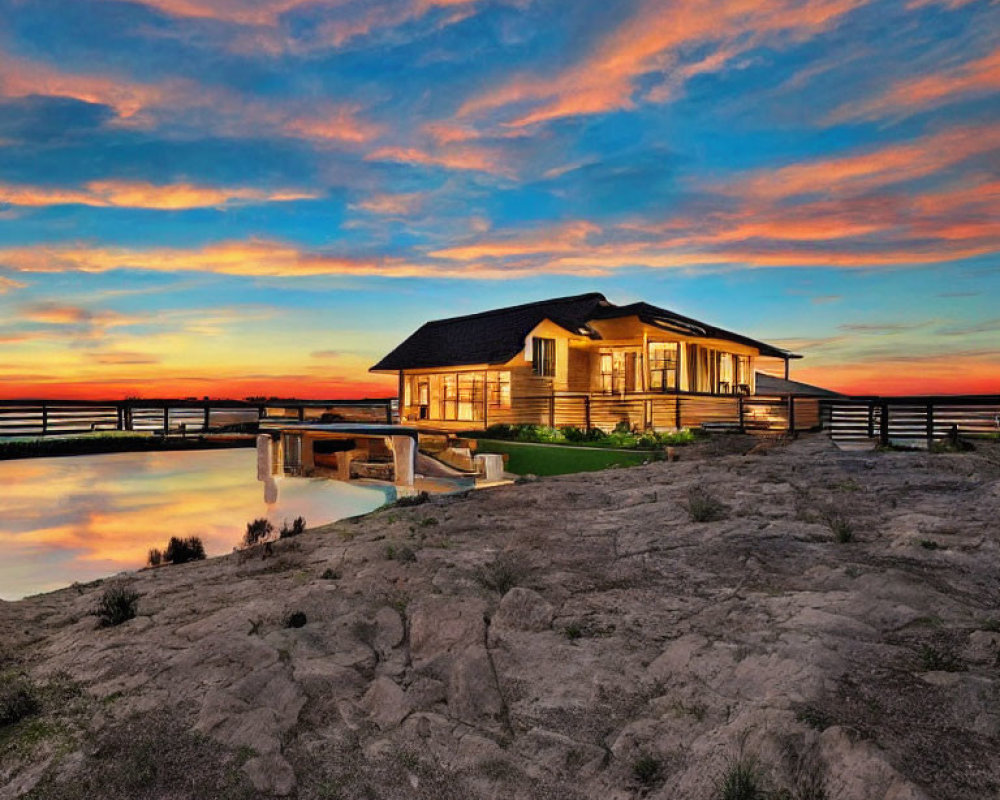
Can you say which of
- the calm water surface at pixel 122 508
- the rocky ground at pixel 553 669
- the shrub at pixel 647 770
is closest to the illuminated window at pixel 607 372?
the calm water surface at pixel 122 508

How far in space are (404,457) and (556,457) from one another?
520 centimetres

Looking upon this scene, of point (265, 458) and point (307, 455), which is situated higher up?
point (307, 455)

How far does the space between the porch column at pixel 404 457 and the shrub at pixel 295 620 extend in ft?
40.7

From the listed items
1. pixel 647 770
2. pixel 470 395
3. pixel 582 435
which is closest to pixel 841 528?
pixel 647 770

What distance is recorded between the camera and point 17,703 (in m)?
5.39

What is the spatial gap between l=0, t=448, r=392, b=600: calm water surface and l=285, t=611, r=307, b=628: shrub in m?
7.02

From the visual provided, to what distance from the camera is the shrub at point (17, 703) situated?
5.29m

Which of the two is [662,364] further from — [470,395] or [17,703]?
[17,703]

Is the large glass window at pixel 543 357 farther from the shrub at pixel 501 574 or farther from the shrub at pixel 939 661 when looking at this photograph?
the shrub at pixel 939 661

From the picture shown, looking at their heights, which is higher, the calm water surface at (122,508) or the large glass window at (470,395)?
the large glass window at (470,395)

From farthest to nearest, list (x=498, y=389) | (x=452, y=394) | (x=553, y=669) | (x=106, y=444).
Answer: (x=452, y=394) → (x=106, y=444) → (x=498, y=389) → (x=553, y=669)

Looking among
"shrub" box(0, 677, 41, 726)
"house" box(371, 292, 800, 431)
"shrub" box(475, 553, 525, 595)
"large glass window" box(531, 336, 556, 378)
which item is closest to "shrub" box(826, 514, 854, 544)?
"shrub" box(475, 553, 525, 595)

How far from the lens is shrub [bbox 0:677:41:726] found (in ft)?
17.4

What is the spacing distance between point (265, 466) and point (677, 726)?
22.3 m
